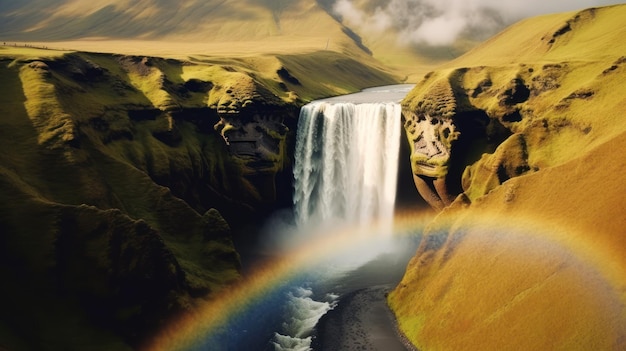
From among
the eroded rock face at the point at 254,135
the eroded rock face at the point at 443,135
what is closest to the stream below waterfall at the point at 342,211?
the eroded rock face at the point at 443,135

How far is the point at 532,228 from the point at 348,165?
40032 mm

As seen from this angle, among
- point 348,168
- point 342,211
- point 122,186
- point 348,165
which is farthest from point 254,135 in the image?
point 122,186

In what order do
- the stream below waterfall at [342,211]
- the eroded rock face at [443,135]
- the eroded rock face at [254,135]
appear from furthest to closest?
the eroded rock face at [254,135] < the eroded rock face at [443,135] < the stream below waterfall at [342,211]

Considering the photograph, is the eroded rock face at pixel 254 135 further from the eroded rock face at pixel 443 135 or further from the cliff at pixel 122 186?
the eroded rock face at pixel 443 135

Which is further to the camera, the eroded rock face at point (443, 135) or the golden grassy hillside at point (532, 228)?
the eroded rock face at point (443, 135)

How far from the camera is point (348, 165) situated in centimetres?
8531

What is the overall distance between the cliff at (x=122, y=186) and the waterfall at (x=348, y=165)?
4206 millimetres

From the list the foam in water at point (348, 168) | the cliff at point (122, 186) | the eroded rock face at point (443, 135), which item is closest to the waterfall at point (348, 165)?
the foam in water at point (348, 168)

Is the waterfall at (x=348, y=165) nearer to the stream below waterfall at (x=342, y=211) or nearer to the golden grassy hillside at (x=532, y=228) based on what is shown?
the stream below waterfall at (x=342, y=211)

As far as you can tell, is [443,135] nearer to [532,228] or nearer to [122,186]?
[532,228]

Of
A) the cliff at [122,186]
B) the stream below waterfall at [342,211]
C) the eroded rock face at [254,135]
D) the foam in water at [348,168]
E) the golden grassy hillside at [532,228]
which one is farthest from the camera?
the foam in water at [348,168]

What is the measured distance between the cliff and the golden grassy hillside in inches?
946

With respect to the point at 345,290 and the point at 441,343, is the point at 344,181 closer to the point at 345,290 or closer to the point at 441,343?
the point at 345,290

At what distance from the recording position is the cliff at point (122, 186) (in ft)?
136
